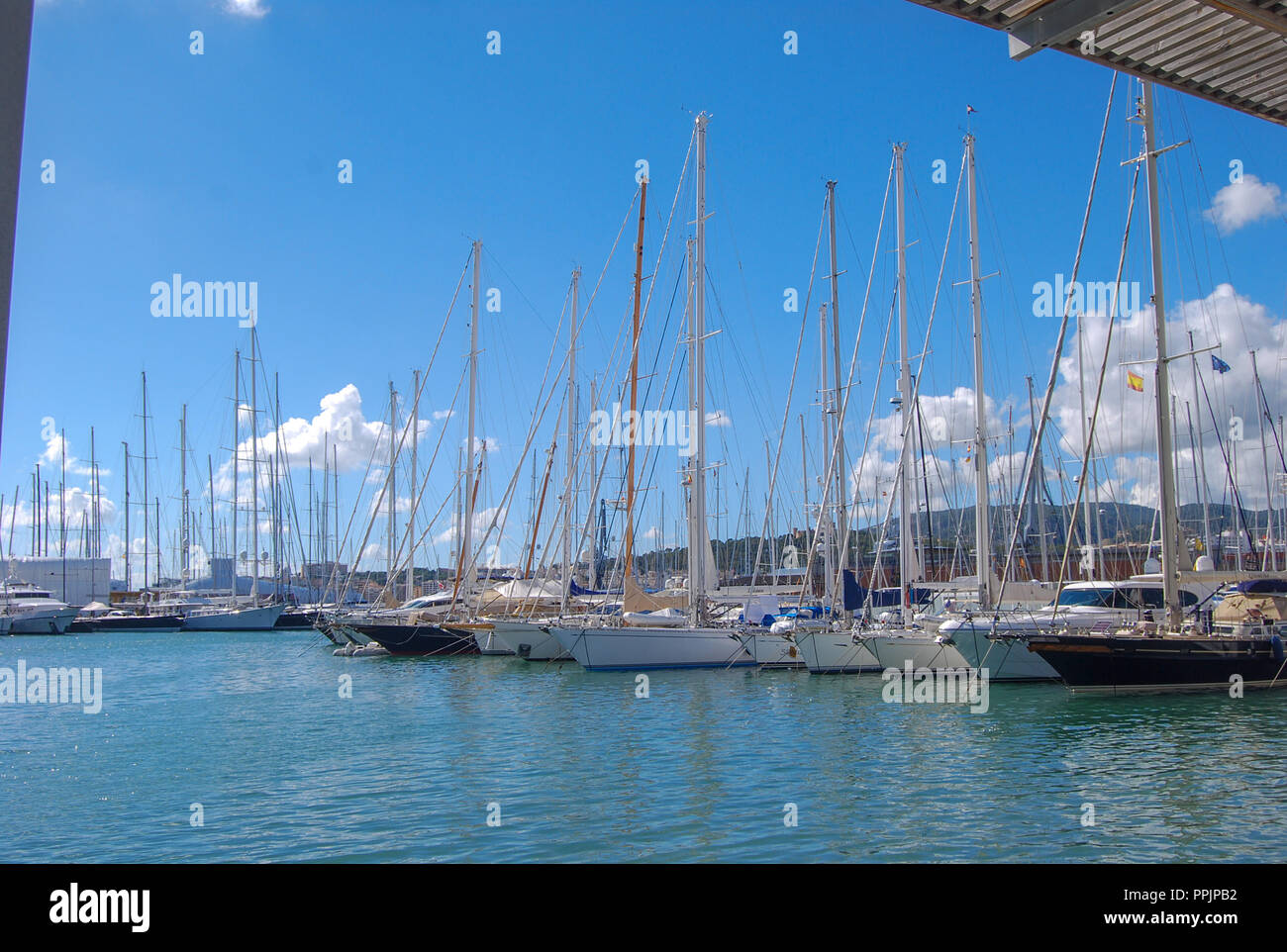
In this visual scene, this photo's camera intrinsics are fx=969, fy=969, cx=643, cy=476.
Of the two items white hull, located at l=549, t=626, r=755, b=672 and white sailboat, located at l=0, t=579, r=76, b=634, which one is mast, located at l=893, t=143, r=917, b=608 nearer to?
white hull, located at l=549, t=626, r=755, b=672

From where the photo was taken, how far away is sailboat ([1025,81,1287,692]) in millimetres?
23094

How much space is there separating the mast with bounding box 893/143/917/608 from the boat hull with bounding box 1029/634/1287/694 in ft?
25.7

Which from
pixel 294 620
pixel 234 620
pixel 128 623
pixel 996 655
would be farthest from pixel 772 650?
pixel 128 623

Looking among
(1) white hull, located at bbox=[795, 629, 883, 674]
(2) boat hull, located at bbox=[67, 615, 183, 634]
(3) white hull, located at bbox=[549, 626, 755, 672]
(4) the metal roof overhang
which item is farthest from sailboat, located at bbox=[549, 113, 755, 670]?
(2) boat hull, located at bbox=[67, 615, 183, 634]

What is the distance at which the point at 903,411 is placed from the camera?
34.3 metres

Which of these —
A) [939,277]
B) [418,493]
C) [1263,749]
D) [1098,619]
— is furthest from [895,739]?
[418,493]

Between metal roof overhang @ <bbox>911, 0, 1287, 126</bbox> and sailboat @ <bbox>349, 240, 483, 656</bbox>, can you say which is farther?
sailboat @ <bbox>349, 240, 483, 656</bbox>

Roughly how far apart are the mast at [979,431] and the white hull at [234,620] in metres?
61.8

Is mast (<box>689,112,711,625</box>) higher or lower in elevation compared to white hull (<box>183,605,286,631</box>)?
higher

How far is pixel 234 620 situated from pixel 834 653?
60.2 metres

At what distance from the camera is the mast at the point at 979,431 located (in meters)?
29.1

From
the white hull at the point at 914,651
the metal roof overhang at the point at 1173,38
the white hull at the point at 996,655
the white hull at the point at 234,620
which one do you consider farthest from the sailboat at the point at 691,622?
the white hull at the point at 234,620
